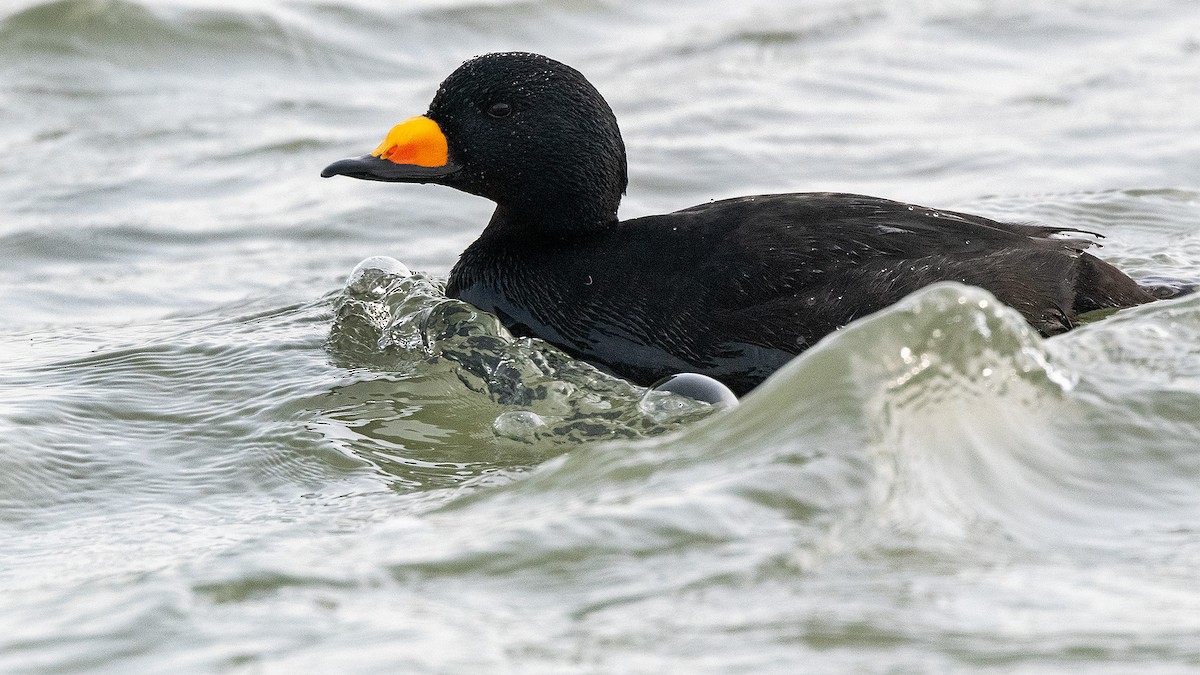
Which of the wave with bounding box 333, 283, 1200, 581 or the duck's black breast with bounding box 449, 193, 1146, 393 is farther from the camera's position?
the duck's black breast with bounding box 449, 193, 1146, 393

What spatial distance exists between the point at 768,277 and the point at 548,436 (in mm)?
777

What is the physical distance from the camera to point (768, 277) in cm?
438

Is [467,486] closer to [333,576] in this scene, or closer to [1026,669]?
[333,576]

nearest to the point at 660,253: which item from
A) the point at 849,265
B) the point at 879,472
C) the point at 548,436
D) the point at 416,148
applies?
the point at 849,265

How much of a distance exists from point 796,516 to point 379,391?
2.00m

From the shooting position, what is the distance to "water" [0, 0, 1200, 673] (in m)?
2.81

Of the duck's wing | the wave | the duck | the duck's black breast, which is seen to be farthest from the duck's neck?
the wave

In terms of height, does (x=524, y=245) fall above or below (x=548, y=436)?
above

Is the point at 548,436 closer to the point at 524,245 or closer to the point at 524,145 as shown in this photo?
→ the point at 524,245

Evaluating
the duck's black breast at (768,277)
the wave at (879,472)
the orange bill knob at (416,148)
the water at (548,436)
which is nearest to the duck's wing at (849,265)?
the duck's black breast at (768,277)

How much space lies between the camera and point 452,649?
108 inches

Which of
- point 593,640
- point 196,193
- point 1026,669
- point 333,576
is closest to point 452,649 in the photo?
point 593,640

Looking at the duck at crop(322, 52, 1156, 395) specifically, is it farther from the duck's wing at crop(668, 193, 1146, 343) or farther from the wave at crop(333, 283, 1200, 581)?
the wave at crop(333, 283, 1200, 581)

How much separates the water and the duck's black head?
454 mm
